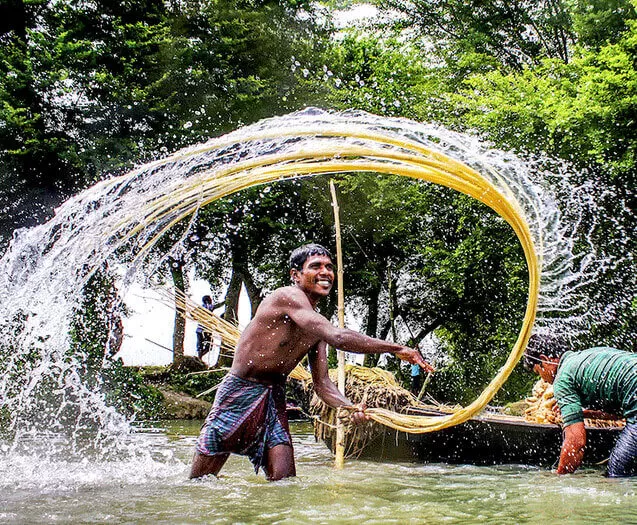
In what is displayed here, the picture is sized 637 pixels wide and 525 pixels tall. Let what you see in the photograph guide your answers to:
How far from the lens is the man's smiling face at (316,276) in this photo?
4449 millimetres

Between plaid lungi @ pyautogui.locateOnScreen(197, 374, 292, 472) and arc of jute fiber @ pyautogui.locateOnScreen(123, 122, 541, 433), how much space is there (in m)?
1.22

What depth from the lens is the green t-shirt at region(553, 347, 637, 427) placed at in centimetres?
526

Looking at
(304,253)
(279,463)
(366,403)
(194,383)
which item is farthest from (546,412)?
(194,383)

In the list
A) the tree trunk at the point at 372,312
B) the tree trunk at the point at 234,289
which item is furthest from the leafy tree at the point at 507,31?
the tree trunk at the point at 234,289

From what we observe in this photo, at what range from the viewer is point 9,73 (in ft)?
48.5

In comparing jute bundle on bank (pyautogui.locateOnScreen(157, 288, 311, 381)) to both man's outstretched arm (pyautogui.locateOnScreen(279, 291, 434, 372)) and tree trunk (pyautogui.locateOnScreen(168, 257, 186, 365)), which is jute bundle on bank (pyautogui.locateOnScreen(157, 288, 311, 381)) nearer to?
man's outstretched arm (pyautogui.locateOnScreen(279, 291, 434, 372))

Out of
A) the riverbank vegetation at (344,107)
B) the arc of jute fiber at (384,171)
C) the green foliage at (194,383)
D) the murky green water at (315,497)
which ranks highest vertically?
the riverbank vegetation at (344,107)

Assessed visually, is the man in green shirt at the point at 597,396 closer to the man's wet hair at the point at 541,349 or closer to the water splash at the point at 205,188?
the man's wet hair at the point at 541,349

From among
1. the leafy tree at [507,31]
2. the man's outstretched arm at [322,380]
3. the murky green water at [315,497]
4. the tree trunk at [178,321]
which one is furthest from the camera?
the leafy tree at [507,31]

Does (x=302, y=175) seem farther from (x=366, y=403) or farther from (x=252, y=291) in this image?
(x=252, y=291)

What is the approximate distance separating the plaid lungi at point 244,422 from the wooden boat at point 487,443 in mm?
3231

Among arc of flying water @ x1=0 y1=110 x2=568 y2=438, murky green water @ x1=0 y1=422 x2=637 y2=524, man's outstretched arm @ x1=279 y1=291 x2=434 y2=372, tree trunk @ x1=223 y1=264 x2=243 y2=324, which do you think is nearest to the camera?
man's outstretched arm @ x1=279 y1=291 x2=434 y2=372

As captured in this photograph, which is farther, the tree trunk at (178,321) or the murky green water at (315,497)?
the tree trunk at (178,321)

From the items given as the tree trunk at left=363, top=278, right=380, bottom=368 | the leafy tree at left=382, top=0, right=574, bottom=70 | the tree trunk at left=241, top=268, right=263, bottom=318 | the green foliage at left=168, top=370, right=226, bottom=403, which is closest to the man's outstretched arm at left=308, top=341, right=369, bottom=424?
the green foliage at left=168, top=370, right=226, bottom=403
